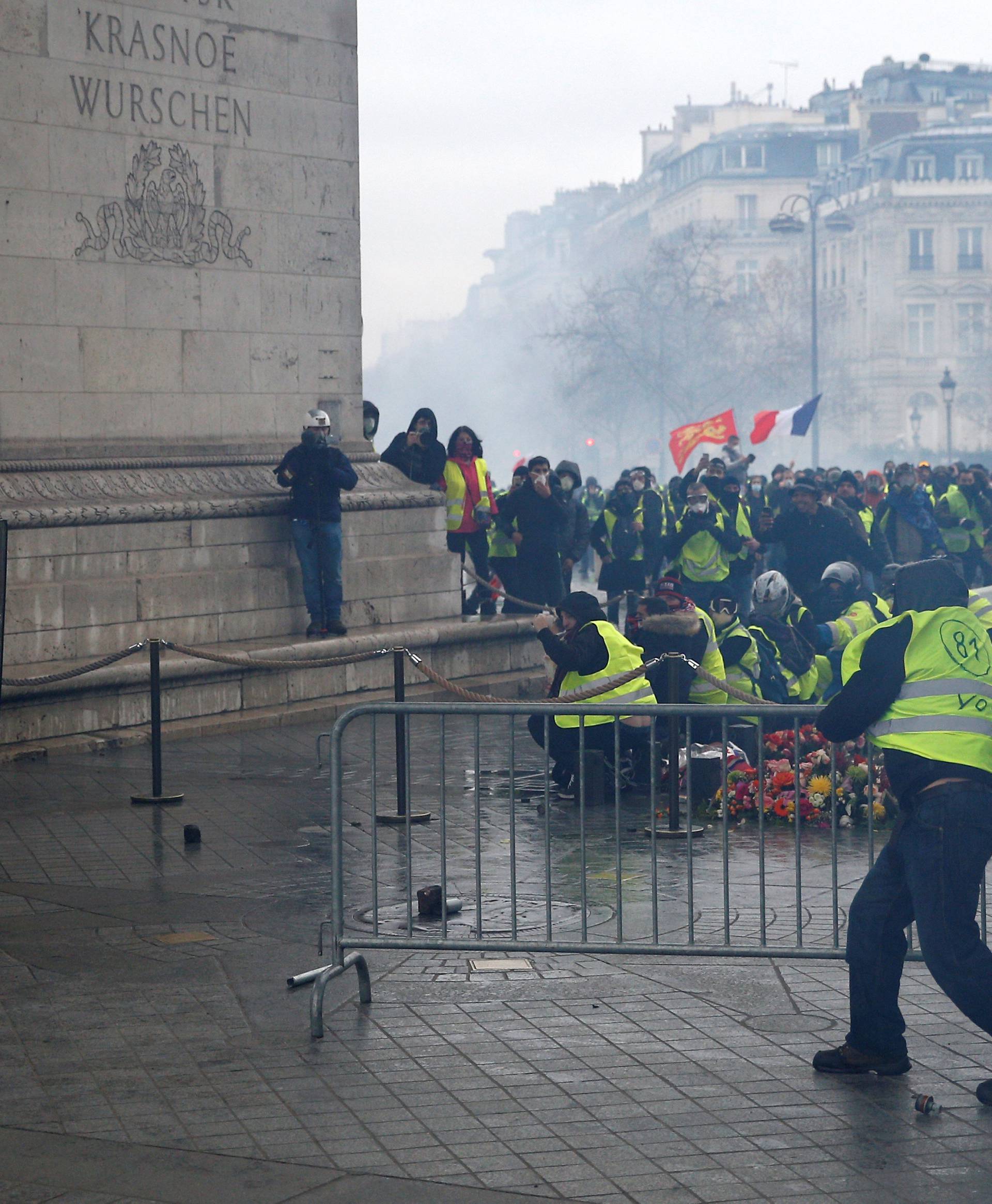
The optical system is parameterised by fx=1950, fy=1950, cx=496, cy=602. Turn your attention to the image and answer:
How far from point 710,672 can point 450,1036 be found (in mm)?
5057

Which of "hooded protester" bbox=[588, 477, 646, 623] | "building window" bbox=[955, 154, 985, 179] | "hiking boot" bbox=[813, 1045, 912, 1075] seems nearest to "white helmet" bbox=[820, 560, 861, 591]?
"hooded protester" bbox=[588, 477, 646, 623]

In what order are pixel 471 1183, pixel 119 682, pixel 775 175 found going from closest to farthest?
pixel 471 1183 → pixel 119 682 → pixel 775 175

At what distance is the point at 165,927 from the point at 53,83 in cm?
727

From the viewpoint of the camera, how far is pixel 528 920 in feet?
24.3

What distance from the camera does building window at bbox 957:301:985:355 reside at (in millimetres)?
88875

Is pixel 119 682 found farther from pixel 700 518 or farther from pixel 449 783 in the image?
pixel 700 518

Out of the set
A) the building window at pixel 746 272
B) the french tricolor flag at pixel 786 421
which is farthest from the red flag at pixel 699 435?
the building window at pixel 746 272

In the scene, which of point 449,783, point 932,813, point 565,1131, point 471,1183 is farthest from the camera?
point 449,783

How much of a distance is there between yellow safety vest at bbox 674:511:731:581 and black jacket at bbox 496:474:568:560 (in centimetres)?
108

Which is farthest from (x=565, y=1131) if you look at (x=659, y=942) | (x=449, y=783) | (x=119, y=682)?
(x=119, y=682)

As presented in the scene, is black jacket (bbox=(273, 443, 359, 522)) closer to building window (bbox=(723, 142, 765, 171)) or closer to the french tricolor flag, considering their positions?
the french tricolor flag

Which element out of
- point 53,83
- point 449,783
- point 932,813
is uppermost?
point 53,83

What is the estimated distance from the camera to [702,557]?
1672 cm

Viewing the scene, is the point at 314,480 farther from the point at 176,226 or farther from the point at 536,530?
the point at 536,530
